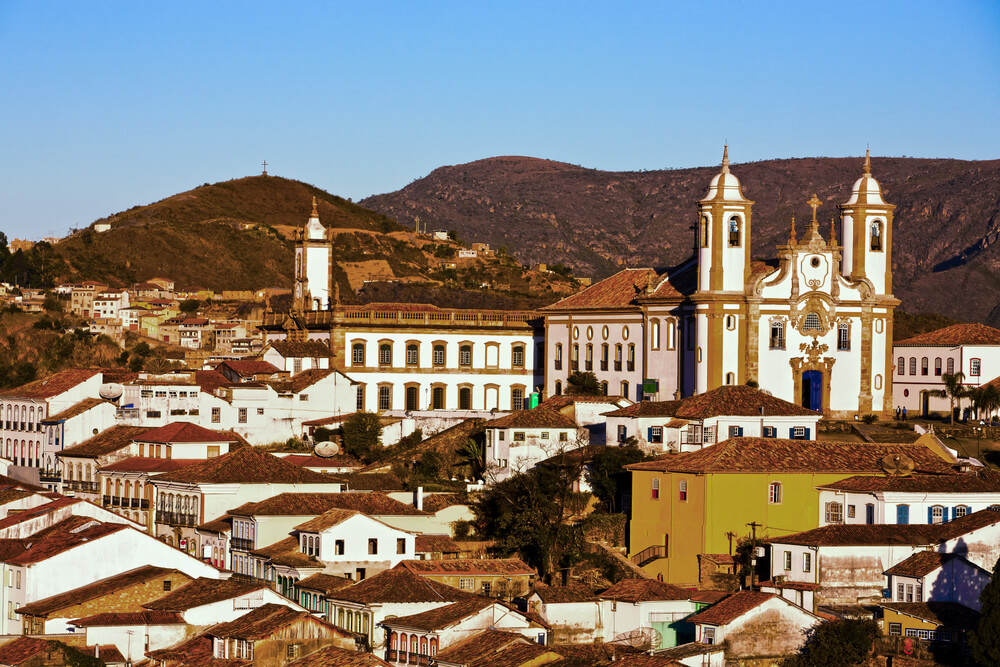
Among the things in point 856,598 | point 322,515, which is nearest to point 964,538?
point 856,598

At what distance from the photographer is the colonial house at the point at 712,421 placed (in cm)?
6725

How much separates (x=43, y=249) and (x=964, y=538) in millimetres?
117909

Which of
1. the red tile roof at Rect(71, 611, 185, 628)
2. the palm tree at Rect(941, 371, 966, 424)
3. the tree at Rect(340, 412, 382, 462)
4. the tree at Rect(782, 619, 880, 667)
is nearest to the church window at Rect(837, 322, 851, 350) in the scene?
the palm tree at Rect(941, 371, 966, 424)

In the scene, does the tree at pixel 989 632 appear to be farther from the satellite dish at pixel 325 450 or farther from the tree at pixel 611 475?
the satellite dish at pixel 325 450

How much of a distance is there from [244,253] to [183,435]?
9315 cm

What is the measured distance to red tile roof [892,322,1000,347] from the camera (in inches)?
3408

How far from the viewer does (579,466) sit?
68.1 meters

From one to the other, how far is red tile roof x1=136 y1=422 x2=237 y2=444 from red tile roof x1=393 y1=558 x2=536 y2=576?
1870 cm

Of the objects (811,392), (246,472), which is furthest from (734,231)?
(246,472)

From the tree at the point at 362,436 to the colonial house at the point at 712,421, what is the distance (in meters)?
11.3

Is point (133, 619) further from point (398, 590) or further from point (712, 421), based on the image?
point (712, 421)

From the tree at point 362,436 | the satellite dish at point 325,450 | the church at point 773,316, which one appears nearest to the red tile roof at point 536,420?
the church at point 773,316

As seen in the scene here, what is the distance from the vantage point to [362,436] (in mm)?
→ 77562

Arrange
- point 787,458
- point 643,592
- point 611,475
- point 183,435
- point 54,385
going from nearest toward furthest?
1. point 643,592
2. point 787,458
3. point 611,475
4. point 183,435
5. point 54,385
